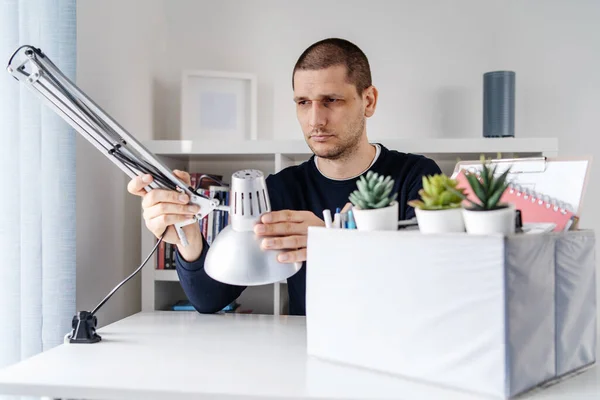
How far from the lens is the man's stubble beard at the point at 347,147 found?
1745 millimetres

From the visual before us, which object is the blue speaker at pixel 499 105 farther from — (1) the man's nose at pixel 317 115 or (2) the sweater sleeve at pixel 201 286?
(2) the sweater sleeve at pixel 201 286

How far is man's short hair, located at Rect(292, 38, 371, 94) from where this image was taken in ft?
5.63

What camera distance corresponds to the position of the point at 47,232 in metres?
1.38

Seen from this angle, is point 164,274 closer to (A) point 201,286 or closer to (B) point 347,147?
(A) point 201,286

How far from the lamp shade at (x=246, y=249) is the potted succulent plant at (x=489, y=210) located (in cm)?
36

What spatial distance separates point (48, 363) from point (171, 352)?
0.21 m

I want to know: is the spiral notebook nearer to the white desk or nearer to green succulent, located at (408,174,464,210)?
green succulent, located at (408,174,464,210)

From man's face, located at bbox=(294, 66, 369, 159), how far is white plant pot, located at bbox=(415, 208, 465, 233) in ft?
2.94

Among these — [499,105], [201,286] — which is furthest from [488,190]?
[499,105]

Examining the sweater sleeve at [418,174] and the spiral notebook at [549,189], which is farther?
the sweater sleeve at [418,174]

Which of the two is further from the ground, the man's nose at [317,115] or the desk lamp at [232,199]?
the man's nose at [317,115]

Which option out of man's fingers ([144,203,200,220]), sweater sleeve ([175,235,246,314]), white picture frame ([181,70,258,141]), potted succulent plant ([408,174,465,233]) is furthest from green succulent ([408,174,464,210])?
white picture frame ([181,70,258,141])

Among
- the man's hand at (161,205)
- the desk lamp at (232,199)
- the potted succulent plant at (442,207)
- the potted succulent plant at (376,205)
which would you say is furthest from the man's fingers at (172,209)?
the potted succulent plant at (442,207)

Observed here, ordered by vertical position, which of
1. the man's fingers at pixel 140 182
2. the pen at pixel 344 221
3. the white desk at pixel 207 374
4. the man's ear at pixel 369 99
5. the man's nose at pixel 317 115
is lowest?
the white desk at pixel 207 374
